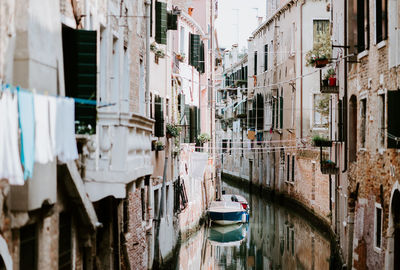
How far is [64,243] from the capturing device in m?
9.81

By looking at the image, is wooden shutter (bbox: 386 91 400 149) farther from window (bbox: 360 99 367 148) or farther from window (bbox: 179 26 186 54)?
window (bbox: 179 26 186 54)

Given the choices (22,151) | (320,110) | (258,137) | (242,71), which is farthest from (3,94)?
(242,71)

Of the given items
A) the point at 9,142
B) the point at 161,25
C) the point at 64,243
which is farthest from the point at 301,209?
the point at 9,142

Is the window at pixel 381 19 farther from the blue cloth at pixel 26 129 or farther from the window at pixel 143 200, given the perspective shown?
the blue cloth at pixel 26 129

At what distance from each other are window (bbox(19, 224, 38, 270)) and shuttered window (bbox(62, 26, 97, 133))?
5.14 ft

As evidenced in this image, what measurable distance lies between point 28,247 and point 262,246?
19.1 meters

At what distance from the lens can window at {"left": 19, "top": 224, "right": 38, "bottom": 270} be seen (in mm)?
8133

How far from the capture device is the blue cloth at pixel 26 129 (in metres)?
6.54

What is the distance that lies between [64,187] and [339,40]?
580 inches

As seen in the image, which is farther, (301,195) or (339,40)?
(301,195)

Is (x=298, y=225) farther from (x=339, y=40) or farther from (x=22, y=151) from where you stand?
(x=22, y=151)

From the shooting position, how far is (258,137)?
47.2 metres

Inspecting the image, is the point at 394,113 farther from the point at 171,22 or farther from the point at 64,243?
the point at 171,22

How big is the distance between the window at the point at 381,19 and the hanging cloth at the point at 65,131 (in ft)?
29.8
